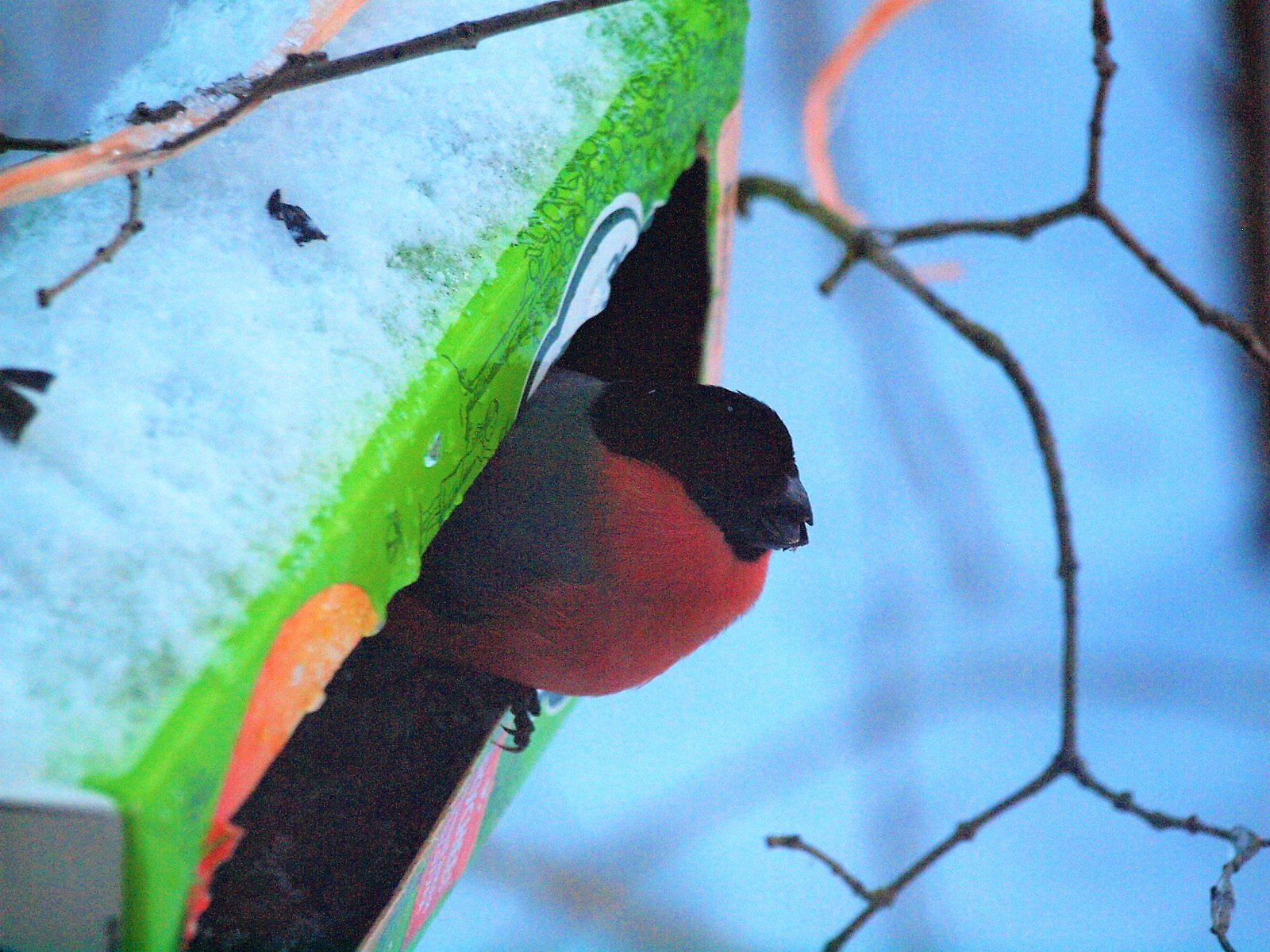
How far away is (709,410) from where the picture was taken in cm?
87

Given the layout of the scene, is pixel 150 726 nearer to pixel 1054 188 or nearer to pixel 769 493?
pixel 769 493

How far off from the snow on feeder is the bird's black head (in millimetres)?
84

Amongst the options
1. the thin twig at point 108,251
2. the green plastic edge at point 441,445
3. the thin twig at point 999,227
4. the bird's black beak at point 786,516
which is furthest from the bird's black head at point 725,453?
the thin twig at point 108,251

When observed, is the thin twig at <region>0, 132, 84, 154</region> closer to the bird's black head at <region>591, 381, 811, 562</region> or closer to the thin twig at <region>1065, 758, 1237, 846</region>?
the bird's black head at <region>591, 381, 811, 562</region>

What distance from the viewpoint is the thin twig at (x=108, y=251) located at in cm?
54

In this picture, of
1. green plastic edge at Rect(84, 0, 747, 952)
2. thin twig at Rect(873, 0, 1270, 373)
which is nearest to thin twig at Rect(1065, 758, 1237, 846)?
thin twig at Rect(873, 0, 1270, 373)

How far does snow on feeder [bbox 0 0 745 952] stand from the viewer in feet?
1.52

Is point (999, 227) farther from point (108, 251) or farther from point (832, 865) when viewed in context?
point (108, 251)

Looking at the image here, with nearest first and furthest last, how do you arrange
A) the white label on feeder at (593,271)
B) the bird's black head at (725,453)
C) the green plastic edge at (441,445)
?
the green plastic edge at (441,445) → the white label on feeder at (593,271) → the bird's black head at (725,453)

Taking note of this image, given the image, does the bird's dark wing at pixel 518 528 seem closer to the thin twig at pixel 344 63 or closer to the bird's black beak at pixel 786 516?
the bird's black beak at pixel 786 516

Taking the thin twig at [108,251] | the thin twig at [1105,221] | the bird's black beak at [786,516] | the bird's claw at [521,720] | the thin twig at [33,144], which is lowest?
the bird's claw at [521,720]

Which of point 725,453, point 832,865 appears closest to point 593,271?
point 725,453

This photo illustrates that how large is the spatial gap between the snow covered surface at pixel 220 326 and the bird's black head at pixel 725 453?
0.20 metres

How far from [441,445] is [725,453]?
11.3 inches
